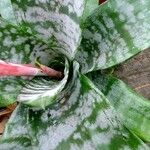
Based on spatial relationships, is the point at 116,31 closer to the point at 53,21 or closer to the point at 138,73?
the point at 53,21

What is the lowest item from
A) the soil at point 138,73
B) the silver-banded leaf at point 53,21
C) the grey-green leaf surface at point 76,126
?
the grey-green leaf surface at point 76,126

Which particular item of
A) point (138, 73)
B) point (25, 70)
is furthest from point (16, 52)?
point (138, 73)

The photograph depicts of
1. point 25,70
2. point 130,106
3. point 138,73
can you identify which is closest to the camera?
point 25,70

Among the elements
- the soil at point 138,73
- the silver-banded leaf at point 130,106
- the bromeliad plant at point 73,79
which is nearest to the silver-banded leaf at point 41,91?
the bromeliad plant at point 73,79

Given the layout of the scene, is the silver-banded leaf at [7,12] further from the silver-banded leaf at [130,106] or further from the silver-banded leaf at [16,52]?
the silver-banded leaf at [130,106]

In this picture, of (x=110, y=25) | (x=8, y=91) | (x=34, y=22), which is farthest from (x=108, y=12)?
(x=8, y=91)

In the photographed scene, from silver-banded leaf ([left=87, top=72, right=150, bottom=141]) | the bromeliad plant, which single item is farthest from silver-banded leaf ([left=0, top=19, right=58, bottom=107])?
silver-banded leaf ([left=87, top=72, right=150, bottom=141])

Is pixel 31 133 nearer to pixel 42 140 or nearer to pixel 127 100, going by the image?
pixel 42 140
